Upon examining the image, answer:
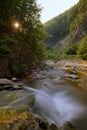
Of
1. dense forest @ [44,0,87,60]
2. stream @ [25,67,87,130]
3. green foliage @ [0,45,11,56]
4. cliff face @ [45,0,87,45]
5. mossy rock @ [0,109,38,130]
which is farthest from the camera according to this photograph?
cliff face @ [45,0,87,45]

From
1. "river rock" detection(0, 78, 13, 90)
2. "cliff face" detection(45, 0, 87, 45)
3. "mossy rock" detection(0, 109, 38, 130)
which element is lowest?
"river rock" detection(0, 78, 13, 90)

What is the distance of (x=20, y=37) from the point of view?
66.6 feet

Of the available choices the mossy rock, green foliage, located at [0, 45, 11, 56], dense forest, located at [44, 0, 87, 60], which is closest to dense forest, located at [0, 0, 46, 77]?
green foliage, located at [0, 45, 11, 56]

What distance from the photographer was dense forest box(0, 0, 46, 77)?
17.0 metres

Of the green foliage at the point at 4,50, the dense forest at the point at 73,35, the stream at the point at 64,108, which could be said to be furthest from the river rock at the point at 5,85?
the dense forest at the point at 73,35

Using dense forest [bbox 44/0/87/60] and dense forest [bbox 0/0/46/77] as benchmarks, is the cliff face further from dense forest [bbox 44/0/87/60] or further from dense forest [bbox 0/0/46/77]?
dense forest [bbox 0/0/46/77]

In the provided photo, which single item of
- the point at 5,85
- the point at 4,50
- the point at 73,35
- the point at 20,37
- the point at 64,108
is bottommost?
the point at 64,108

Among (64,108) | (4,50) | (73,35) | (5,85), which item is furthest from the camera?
(73,35)

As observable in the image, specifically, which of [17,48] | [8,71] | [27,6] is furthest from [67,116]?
[27,6]

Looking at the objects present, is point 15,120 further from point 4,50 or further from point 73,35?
point 73,35

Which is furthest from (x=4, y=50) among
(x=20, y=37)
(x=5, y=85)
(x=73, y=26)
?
(x=73, y=26)

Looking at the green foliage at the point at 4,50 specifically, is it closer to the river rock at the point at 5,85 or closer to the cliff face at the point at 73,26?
the river rock at the point at 5,85

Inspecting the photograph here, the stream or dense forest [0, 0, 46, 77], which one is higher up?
dense forest [0, 0, 46, 77]

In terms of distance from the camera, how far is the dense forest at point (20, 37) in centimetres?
1704
